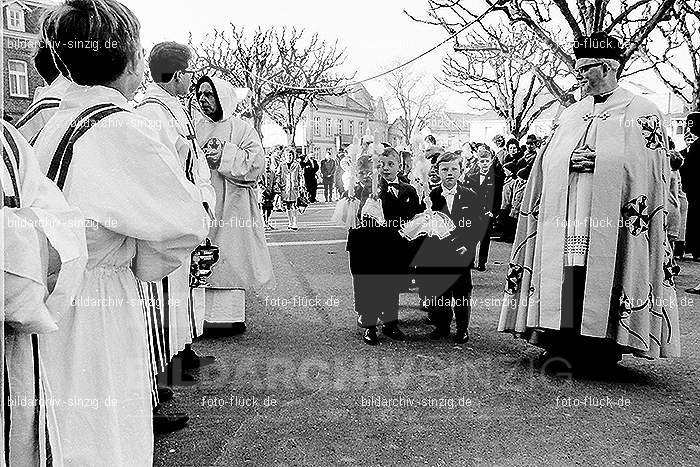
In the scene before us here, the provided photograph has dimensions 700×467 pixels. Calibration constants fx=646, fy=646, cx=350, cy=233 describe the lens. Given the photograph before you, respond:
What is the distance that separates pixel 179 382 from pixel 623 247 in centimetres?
318

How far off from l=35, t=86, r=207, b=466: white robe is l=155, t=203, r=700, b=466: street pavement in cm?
138

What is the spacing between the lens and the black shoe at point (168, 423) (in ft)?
11.6

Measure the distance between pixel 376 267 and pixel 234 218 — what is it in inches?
51.0

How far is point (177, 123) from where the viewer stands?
13.0ft

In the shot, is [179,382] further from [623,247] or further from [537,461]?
[623,247]

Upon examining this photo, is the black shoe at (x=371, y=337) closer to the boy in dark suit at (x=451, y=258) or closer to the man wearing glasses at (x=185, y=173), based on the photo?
the boy in dark suit at (x=451, y=258)

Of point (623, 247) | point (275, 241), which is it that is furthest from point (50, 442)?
point (275, 241)

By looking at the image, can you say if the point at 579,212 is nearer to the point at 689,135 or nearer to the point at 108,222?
the point at 108,222

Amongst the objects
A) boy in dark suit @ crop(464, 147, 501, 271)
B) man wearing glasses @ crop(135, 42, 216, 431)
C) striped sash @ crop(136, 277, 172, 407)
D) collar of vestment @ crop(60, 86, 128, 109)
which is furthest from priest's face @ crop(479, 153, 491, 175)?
collar of vestment @ crop(60, 86, 128, 109)

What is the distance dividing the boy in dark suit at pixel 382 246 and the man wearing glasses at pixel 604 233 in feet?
4.03

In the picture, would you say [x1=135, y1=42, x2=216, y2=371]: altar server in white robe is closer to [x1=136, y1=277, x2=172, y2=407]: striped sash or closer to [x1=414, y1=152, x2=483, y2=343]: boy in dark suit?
[x1=136, y1=277, x2=172, y2=407]: striped sash

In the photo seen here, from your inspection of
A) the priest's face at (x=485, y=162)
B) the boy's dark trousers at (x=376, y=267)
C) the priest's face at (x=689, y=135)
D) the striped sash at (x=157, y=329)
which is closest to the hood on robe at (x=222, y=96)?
the boy's dark trousers at (x=376, y=267)

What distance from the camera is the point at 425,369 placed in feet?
15.5

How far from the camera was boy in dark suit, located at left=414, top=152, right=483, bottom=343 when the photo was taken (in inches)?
216
